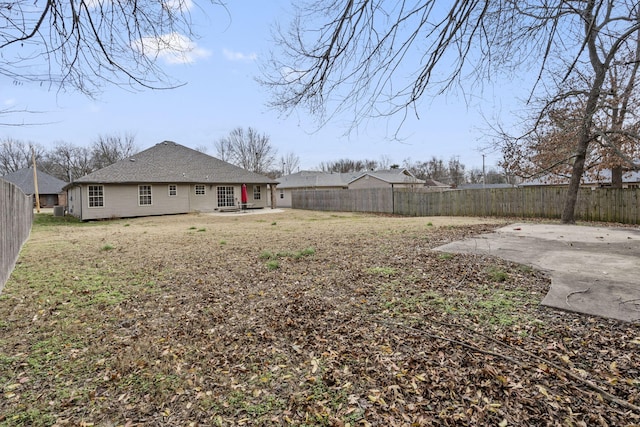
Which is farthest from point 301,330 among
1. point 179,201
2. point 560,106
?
point 179,201

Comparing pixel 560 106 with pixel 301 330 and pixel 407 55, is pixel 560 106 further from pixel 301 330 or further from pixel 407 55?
pixel 301 330

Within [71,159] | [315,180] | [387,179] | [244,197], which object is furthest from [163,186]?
[71,159]

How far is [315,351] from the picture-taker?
A: 2621 mm

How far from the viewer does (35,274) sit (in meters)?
4.91

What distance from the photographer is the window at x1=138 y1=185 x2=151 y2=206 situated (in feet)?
60.5

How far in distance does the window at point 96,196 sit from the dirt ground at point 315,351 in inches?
572

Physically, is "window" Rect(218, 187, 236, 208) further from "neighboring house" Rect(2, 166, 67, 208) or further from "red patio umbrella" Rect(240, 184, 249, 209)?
"neighboring house" Rect(2, 166, 67, 208)

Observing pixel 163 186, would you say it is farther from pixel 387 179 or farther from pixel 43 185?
pixel 43 185

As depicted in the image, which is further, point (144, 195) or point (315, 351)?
point (144, 195)

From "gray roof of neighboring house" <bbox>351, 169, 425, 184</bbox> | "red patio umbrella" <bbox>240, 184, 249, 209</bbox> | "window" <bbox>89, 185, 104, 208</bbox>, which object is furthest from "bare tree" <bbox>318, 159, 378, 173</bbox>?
"window" <bbox>89, 185, 104, 208</bbox>

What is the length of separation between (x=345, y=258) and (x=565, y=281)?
290 centimetres

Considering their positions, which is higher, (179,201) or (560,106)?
(560,106)

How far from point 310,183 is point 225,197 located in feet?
47.0

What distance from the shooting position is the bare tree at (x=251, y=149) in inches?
1550
